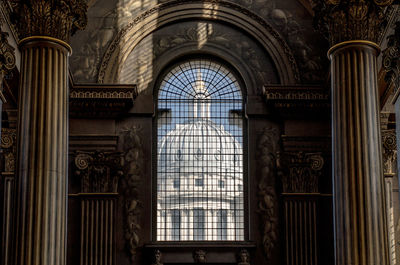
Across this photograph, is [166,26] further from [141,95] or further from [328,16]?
[328,16]

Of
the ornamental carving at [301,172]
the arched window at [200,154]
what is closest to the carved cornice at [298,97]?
the ornamental carving at [301,172]

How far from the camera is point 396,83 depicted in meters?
23.8

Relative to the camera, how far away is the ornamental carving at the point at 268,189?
102 feet

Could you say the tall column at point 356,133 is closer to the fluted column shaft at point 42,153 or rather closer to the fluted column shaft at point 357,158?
the fluted column shaft at point 357,158

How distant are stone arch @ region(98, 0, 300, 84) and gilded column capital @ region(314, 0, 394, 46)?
1048 centimetres

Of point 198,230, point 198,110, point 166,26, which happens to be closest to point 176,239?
point 198,230

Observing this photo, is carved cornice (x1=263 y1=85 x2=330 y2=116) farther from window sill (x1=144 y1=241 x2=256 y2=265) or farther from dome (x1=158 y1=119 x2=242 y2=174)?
window sill (x1=144 y1=241 x2=256 y2=265)

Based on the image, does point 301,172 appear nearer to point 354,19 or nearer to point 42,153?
point 354,19

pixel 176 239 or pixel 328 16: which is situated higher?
pixel 328 16

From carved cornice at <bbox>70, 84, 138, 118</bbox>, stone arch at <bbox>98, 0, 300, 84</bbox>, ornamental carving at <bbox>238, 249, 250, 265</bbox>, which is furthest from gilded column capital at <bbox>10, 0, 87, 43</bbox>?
ornamental carving at <bbox>238, 249, 250, 265</bbox>

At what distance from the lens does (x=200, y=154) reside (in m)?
32.7

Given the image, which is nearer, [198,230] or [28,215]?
[28,215]

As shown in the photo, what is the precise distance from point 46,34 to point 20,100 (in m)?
1.76

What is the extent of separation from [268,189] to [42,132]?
1266 cm
